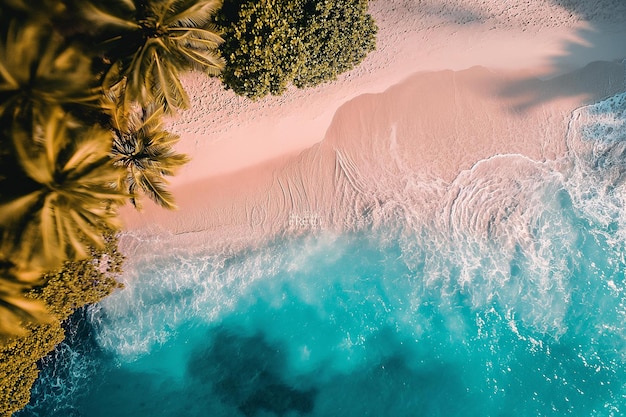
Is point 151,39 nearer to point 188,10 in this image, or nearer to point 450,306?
point 188,10

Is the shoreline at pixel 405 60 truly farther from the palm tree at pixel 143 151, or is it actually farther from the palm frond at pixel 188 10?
the palm frond at pixel 188 10

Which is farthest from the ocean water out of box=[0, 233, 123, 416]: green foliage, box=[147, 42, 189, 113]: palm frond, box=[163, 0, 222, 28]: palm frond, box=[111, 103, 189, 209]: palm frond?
box=[163, 0, 222, 28]: palm frond

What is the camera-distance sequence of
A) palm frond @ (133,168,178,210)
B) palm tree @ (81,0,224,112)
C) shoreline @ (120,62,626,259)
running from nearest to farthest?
palm tree @ (81,0,224,112), palm frond @ (133,168,178,210), shoreline @ (120,62,626,259)

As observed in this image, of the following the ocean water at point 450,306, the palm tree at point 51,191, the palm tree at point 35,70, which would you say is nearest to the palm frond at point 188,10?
the palm tree at point 35,70

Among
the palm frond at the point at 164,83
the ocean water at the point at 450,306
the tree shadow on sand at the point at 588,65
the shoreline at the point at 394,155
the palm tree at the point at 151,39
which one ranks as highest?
the palm tree at the point at 151,39

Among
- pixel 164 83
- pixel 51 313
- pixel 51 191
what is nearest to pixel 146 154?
pixel 164 83

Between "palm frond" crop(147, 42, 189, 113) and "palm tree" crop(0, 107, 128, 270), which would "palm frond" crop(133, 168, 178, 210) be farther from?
"palm tree" crop(0, 107, 128, 270)

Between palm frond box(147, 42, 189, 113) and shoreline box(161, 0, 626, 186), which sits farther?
shoreline box(161, 0, 626, 186)
